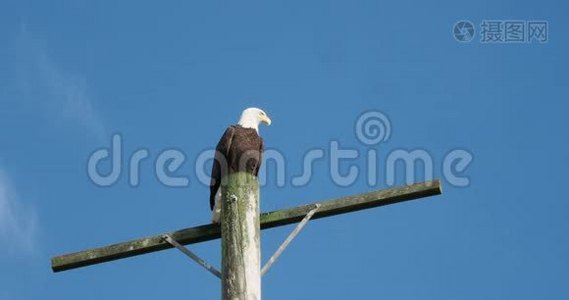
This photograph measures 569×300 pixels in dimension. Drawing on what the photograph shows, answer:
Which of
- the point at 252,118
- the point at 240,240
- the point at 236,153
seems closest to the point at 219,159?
the point at 236,153

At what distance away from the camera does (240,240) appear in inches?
178

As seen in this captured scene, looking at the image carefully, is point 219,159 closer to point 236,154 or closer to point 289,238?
point 236,154

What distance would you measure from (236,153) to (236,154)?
3 centimetres

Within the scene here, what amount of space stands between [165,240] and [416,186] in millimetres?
1302

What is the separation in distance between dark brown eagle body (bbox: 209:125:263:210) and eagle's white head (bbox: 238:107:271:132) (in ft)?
0.39

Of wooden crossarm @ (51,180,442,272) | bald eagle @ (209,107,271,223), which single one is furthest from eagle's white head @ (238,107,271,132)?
wooden crossarm @ (51,180,442,272)

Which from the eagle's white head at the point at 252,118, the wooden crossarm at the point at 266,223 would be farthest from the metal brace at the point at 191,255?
the eagle's white head at the point at 252,118

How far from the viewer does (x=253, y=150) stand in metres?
5.79

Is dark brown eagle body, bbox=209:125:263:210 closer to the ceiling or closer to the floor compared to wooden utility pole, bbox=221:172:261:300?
closer to the ceiling

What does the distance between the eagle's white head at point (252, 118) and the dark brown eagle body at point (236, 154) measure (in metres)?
0.12

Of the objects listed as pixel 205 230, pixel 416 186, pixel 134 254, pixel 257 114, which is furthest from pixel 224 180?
pixel 257 114

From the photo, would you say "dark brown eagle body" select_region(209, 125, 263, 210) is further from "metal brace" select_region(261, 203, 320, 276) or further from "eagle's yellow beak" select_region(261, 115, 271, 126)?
"eagle's yellow beak" select_region(261, 115, 271, 126)

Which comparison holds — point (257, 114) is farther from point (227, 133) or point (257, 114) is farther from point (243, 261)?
point (243, 261)

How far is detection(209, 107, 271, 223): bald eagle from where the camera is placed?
535cm
